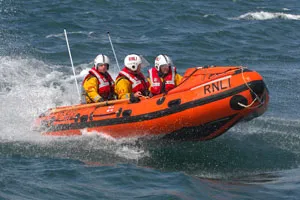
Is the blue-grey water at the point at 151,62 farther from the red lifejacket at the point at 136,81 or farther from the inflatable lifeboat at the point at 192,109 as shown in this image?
the red lifejacket at the point at 136,81

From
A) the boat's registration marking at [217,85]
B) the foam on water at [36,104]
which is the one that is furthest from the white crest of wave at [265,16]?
the boat's registration marking at [217,85]

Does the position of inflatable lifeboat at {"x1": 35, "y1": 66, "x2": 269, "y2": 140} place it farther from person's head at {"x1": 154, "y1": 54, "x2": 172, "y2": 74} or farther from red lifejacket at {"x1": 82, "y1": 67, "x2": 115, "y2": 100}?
red lifejacket at {"x1": 82, "y1": 67, "x2": 115, "y2": 100}

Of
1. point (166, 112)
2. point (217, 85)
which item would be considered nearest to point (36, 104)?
point (166, 112)

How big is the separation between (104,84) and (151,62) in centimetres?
589

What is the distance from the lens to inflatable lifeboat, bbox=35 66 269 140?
29.8 ft

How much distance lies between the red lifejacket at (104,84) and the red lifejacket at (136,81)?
0.55 metres

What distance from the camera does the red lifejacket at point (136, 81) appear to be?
34.3 ft

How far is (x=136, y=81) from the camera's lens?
1048 centimetres

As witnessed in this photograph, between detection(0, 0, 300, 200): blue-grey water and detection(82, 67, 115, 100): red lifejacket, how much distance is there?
3.35 feet

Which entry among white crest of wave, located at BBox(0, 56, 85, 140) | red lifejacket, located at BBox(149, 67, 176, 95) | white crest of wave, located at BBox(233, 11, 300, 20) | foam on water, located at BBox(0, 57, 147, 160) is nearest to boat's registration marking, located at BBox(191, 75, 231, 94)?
red lifejacket, located at BBox(149, 67, 176, 95)

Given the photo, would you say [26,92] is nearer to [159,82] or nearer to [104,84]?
[104,84]

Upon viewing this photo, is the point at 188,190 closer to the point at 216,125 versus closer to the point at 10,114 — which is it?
the point at 216,125

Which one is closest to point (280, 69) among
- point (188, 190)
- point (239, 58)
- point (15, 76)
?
point (239, 58)

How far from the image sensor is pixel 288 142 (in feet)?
34.7
